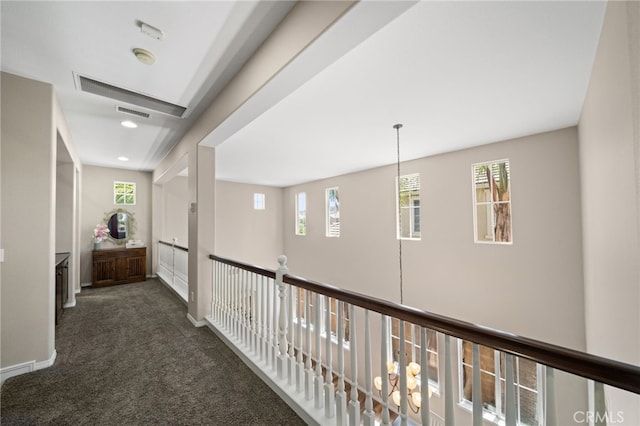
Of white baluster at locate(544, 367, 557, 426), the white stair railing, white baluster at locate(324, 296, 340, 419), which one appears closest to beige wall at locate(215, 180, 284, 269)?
the white stair railing

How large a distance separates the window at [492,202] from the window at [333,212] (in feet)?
11.4

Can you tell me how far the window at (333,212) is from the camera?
23.8 feet

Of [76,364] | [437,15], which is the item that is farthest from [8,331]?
[437,15]

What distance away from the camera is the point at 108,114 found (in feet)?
10.7

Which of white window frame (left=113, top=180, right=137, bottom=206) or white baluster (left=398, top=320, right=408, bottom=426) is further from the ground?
white window frame (left=113, top=180, right=137, bottom=206)

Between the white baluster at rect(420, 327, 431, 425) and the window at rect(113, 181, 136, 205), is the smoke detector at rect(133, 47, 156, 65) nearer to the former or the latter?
the white baluster at rect(420, 327, 431, 425)

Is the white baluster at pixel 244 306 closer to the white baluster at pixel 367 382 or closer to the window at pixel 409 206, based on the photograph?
the white baluster at pixel 367 382

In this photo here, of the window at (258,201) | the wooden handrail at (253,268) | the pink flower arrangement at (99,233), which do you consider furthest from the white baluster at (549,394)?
the window at (258,201)

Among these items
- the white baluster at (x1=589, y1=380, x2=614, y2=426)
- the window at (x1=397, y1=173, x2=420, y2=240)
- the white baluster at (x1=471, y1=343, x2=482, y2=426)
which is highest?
the window at (x1=397, y1=173, x2=420, y2=240)

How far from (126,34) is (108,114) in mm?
1862

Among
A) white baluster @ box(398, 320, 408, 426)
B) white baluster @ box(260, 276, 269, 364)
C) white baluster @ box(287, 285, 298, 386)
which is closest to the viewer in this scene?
white baluster @ box(398, 320, 408, 426)

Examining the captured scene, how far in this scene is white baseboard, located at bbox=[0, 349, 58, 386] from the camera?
2.17m

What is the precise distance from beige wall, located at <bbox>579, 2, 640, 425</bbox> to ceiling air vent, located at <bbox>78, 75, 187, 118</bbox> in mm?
3591

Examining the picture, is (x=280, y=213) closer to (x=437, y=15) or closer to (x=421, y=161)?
(x=421, y=161)
